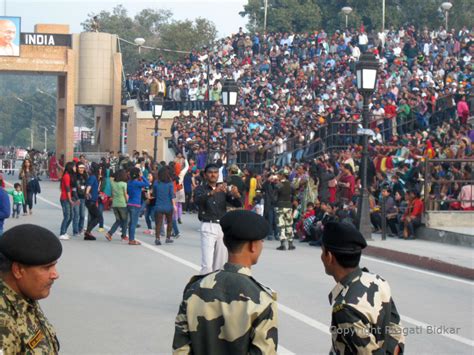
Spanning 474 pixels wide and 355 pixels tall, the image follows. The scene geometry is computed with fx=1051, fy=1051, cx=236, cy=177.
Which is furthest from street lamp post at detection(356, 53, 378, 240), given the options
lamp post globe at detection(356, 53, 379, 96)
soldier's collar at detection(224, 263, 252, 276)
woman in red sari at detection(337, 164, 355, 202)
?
soldier's collar at detection(224, 263, 252, 276)

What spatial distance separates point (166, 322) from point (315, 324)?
171 centimetres

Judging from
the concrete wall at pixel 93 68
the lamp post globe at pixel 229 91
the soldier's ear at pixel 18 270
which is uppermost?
the concrete wall at pixel 93 68

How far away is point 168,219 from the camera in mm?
22672

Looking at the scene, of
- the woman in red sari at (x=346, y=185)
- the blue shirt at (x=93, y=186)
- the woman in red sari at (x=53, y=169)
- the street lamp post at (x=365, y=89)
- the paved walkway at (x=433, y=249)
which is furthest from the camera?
the woman in red sari at (x=53, y=169)

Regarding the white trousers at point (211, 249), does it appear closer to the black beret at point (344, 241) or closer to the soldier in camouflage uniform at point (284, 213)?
the black beret at point (344, 241)

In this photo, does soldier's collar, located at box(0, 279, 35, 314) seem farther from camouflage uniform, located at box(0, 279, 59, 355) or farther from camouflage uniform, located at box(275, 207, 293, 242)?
camouflage uniform, located at box(275, 207, 293, 242)

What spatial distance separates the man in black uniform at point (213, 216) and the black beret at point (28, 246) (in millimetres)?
7882

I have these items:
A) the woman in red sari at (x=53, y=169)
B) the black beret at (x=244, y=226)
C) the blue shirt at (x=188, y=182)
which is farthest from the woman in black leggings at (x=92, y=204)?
the woman in red sari at (x=53, y=169)

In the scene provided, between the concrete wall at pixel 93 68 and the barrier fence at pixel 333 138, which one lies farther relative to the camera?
the concrete wall at pixel 93 68

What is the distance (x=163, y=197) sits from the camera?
22359mm

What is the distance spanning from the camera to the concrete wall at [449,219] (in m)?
23.4

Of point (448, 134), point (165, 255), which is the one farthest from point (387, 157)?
point (165, 255)

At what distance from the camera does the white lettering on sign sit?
61.2 metres

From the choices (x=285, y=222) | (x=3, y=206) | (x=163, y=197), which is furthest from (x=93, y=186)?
(x=3, y=206)
